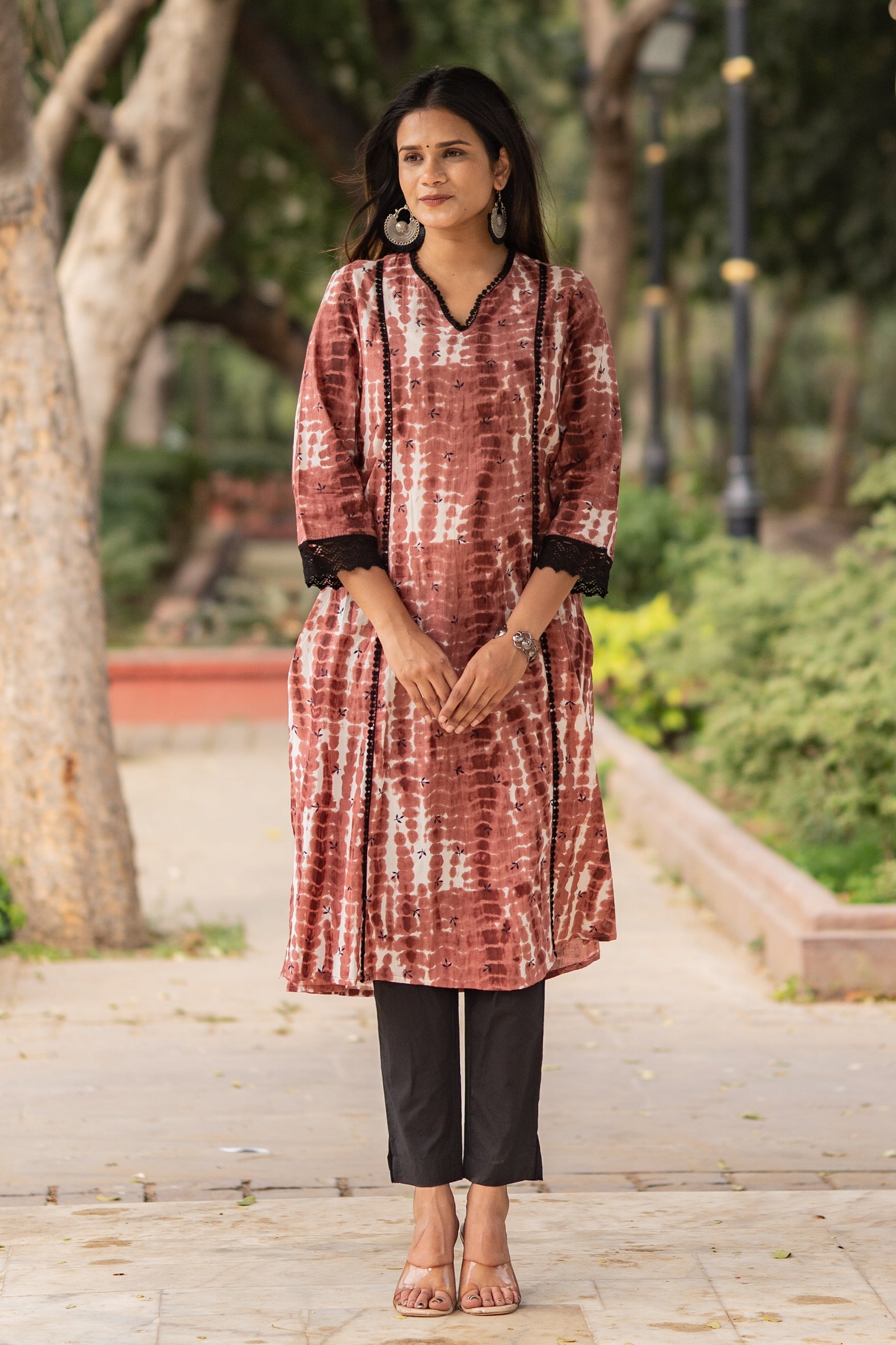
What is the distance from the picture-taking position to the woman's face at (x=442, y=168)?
10.5 ft

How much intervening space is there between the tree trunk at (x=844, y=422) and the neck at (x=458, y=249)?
2665 centimetres

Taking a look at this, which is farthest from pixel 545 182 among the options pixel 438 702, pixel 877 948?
pixel 877 948

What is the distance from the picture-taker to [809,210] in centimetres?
2408

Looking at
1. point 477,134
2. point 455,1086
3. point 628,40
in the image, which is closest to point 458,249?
point 477,134

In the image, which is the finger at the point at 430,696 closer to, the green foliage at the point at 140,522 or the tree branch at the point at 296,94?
the green foliage at the point at 140,522

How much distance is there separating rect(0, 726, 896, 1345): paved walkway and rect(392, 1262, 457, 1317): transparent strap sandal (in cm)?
3

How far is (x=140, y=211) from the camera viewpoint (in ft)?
34.3

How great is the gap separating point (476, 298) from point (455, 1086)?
1392 millimetres

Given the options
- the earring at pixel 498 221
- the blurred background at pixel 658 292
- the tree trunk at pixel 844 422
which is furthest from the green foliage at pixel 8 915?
the tree trunk at pixel 844 422

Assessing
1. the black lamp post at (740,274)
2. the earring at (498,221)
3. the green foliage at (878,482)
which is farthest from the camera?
the black lamp post at (740,274)

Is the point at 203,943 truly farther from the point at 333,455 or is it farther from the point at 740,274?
the point at 740,274

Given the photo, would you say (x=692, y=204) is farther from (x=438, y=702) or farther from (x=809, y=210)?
(x=438, y=702)

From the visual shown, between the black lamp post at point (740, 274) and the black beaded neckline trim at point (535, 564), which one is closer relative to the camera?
the black beaded neckline trim at point (535, 564)

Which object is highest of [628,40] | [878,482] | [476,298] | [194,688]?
[628,40]
